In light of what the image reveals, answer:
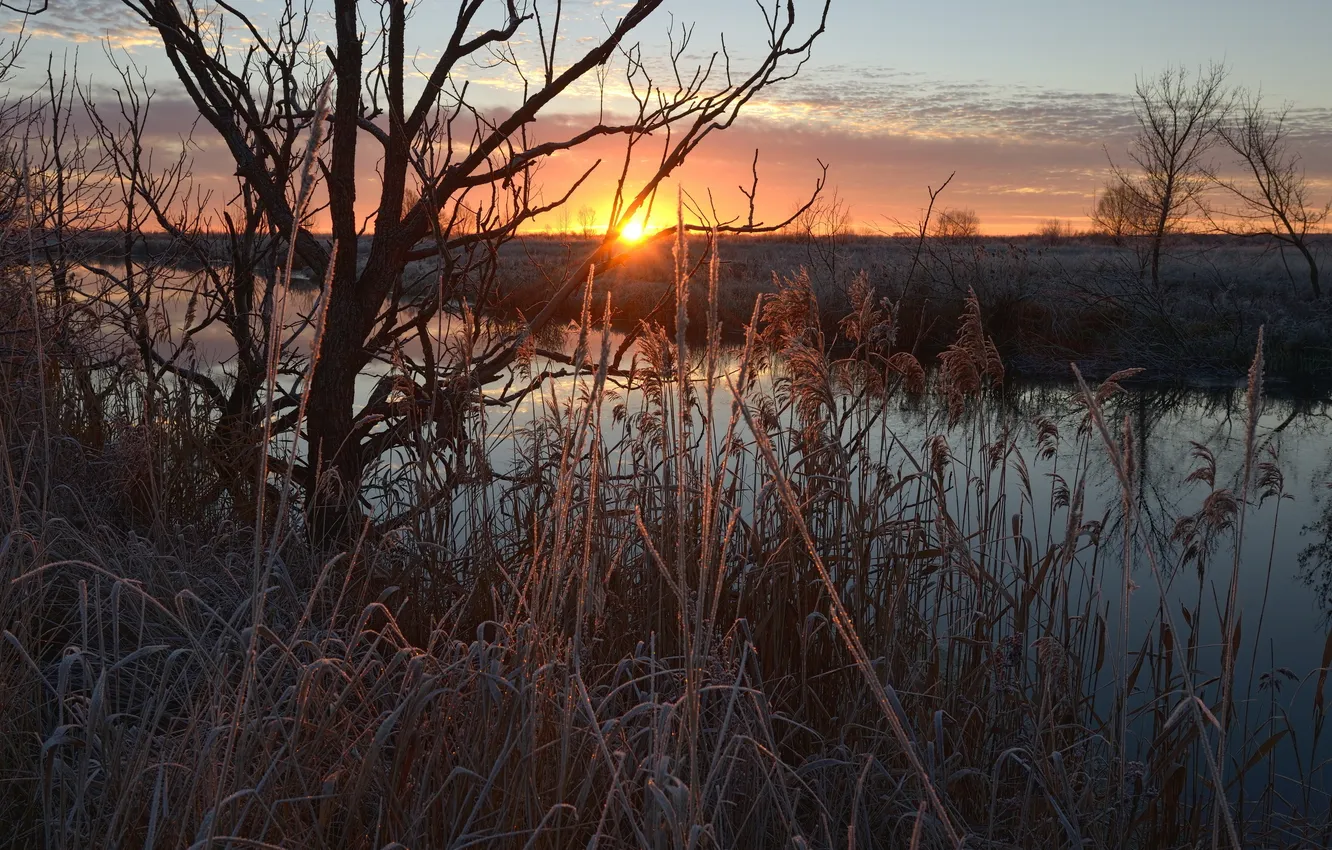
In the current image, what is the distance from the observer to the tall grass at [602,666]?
177 centimetres

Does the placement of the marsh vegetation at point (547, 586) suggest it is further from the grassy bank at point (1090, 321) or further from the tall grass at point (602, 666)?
the grassy bank at point (1090, 321)

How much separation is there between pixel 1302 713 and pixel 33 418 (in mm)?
6928

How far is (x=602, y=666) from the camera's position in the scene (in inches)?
113

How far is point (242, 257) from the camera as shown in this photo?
558 cm

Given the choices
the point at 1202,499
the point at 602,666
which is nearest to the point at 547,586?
the point at 602,666

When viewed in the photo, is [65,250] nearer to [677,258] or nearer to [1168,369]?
[677,258]

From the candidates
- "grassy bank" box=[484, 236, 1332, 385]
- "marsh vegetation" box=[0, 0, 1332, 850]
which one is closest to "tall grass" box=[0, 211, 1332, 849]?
"marsh vegetation" box=[0, 0, 1332, 850]

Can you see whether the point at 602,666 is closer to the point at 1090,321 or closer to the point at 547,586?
the point at 547,586

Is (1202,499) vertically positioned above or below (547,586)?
below

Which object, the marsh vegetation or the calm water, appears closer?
the marsh vegetation

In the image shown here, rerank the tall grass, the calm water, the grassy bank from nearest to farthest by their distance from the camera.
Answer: the tall grass
the calm water
the grassy bank

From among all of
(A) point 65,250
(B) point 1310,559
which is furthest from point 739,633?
(B) point 1310,559

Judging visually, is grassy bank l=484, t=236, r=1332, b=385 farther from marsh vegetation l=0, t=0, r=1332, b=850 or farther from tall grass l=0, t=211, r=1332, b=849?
tall grass l=0, t=211, r=1332, b=849

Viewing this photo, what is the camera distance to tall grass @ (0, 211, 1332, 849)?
5.79 ft
